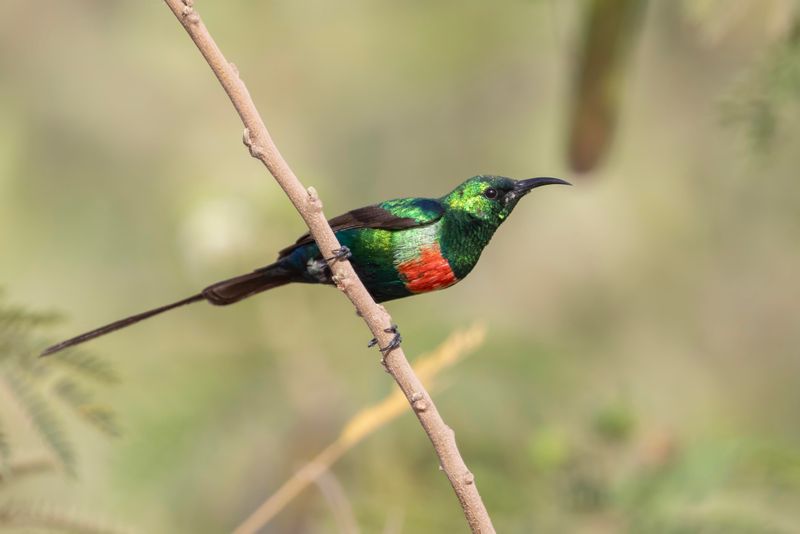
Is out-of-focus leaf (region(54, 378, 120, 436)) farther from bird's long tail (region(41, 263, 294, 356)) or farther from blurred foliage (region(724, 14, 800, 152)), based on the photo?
blurred foliage (region(724, 14, 800, 152))

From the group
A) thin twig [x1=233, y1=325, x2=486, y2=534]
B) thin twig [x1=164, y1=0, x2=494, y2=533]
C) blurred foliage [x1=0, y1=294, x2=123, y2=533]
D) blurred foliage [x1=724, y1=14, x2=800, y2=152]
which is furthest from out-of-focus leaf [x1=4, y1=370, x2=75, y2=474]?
blurred foliage [x1=724, y1=14, x2=800, y2=152]

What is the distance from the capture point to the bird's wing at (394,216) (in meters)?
2.87

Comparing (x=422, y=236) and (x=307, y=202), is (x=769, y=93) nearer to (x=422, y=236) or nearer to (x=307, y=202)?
(x=422, y=236)

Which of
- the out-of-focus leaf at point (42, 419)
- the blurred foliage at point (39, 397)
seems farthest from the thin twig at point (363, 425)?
the out-of-focus leaf at point (42, 419)

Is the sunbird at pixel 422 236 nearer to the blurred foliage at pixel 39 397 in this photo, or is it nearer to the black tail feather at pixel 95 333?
the black tail feather at pixel 95 333

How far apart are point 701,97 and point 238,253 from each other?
3073 millimetres

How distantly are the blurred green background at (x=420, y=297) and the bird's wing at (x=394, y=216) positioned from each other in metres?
0.65

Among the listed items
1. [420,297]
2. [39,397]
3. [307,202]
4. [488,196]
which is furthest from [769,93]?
[420,297]

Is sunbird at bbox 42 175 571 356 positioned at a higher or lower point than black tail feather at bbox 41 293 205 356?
higher

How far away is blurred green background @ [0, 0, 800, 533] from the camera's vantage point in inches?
154

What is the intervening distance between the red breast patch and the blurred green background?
730 mm

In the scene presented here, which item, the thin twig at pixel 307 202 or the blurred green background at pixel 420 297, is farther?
the blurred green background at pixel 420 297

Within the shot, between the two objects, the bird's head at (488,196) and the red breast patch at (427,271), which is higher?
the bird's head at (488,196)

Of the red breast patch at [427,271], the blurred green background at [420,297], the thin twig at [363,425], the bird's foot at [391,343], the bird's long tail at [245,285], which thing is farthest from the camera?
the blurred green background at [420,297]
